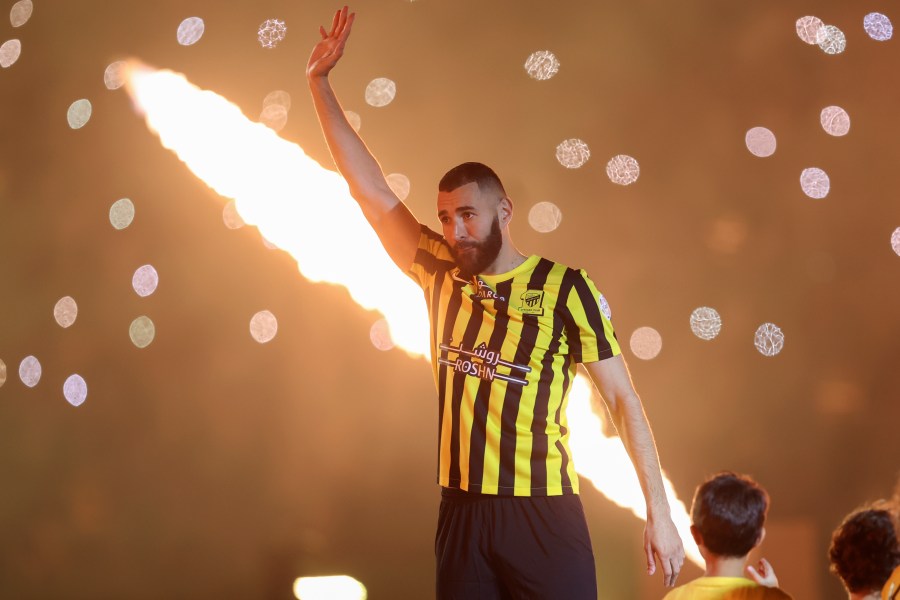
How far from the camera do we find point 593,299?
5.78 feet

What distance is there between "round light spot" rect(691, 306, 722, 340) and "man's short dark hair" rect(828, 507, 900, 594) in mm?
1048

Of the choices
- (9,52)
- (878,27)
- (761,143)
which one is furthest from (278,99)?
(878,27)

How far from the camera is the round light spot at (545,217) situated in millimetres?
2877

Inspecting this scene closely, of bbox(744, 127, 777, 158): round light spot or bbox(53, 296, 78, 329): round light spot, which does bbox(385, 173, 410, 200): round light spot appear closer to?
bbox(744, 127, 777, 158): round light spot

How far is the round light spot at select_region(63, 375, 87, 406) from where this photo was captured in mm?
3225

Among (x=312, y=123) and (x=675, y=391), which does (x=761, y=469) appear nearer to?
(x=675, y=391)

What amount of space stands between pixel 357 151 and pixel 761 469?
5.84 feet

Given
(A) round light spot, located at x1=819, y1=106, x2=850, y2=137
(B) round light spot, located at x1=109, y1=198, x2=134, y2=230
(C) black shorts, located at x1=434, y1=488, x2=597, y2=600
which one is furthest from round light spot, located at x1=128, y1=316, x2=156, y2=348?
(A) round light spot, located at x1=819, y1=106, x2=850, y2=137

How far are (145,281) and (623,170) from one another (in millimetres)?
1838

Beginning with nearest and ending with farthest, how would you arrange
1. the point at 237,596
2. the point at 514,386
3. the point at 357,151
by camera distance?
1. the point at 514,386
2. the point at 357,151
3. the point at 237,596

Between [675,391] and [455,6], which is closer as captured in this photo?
[675,391]

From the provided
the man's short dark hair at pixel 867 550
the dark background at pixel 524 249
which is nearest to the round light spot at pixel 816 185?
the dark background at pixel 524 249

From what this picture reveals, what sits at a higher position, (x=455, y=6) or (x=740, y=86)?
(x=455, y=6)

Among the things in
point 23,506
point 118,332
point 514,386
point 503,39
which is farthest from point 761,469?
point 23,506
